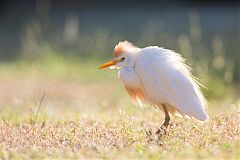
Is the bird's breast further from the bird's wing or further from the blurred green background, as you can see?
the blurred green background

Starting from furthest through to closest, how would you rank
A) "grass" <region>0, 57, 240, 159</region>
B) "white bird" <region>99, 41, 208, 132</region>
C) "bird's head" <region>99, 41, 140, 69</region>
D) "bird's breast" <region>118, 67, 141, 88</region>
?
"bird's head" <region>99, 41, 140, 69</region>, "bird's breast" <region>118, 67, 141, 88</region>, "white bird" <region>99, 41, 208, 132</region>, "grass" <region>0, 57, 240, 159</region>

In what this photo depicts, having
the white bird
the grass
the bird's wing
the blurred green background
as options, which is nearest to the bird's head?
the white bird

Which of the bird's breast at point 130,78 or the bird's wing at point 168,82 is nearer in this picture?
the bird's wing at point 168,82

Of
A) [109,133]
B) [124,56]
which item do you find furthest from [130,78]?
[109,133]

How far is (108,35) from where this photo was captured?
12.1 metres

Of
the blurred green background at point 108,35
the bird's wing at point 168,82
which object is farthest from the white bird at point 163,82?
the blurred green background at point 108,35

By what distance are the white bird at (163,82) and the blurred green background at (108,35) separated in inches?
92.6

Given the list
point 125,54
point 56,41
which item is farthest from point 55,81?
point 125,54

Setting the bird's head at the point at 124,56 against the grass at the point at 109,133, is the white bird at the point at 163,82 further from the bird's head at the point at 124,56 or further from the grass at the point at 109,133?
the grass at the point at 109,133

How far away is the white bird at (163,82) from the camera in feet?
15.3

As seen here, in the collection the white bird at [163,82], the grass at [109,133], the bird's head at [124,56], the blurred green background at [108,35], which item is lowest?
the grass at [109,133]

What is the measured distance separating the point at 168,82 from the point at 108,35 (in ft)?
24.5

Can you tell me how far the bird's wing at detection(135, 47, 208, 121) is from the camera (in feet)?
15.3

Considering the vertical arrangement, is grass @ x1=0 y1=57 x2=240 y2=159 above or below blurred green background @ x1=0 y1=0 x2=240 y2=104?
below
